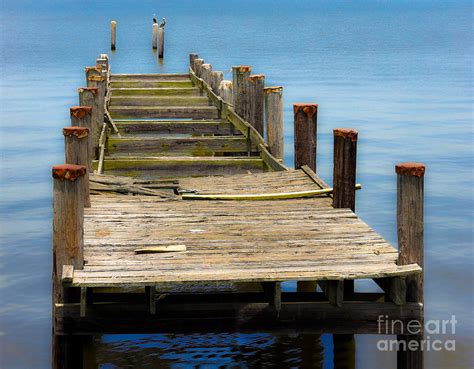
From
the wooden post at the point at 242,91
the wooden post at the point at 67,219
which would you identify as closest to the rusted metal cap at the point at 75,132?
the wooden post at the point at 67,219

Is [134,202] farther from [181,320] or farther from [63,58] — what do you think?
[63,58]

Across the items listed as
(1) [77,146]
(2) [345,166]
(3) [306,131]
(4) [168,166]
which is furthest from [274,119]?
(1) [77,146]

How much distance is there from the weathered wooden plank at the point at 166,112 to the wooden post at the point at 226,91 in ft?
1.35

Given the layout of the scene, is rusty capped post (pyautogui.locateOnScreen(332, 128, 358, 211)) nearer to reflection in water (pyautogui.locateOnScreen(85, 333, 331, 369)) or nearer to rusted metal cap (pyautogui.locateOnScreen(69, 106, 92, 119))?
reflection in water (pyautogui.locateOnScreen(85, 333, 331, 369))

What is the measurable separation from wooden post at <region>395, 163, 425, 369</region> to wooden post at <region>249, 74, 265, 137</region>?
8.52 metres

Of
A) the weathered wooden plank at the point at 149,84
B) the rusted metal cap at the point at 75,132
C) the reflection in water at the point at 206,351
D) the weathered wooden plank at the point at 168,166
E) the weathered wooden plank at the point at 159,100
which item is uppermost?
the weathered wooden plank at the point at 149,84

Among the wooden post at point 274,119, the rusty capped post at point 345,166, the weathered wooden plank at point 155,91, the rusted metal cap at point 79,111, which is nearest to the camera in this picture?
the rusty capped post at point 345,166

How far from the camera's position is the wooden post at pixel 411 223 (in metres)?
8.62

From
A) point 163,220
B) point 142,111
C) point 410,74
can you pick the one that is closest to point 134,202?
point 163,220

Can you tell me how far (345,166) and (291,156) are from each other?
16467 millimetres

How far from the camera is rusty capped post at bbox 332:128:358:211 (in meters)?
10.5

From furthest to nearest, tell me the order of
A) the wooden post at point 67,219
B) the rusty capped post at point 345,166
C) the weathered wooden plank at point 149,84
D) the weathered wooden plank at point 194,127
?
the weathered wooden plank at point 149,84 → the weathered wooden plank at point 194,127 → the rusty capped post at point 345,166 → the wooden post at point 67,219

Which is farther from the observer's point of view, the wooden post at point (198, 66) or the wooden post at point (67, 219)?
the wooden post at point (198, 66)

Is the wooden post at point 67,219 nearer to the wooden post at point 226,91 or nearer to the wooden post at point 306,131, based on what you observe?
the wooden post at point 306,131
